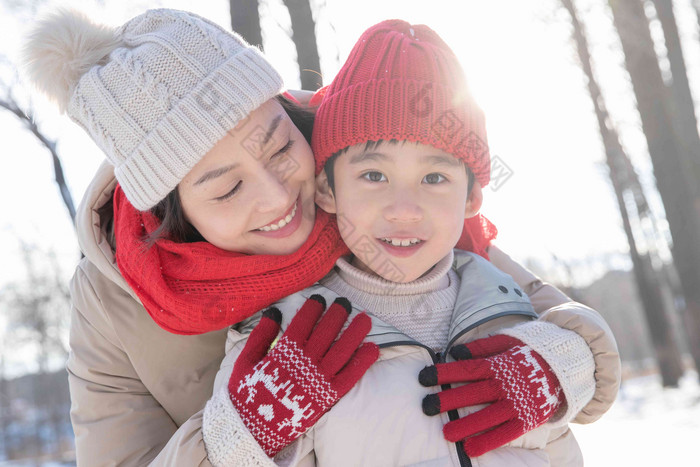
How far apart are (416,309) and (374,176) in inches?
18.4

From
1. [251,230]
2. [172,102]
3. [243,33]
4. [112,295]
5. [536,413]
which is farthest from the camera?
[243,33]

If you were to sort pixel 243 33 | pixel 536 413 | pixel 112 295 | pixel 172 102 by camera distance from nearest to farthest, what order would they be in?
pixel 536 413
pixel 172 102
pixel 112 295
pixel 243 33

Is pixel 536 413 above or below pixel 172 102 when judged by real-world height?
below

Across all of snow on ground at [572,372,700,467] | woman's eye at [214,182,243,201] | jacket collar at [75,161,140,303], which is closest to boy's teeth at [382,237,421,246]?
woman's eye at [214,182,243,201]

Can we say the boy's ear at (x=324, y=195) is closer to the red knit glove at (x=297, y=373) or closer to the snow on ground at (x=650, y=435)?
the red knit glove at (x=297, y=373)

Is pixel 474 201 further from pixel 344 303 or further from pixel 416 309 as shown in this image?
pixel 344 303

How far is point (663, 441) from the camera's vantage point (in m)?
5.49

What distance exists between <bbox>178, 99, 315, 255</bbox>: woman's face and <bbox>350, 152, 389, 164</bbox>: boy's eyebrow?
18 cm

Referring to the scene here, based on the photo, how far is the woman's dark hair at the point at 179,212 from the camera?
1932 mm

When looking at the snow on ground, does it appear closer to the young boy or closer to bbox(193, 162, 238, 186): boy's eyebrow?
the young boy

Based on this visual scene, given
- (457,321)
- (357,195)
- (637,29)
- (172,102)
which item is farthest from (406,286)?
(637,29)

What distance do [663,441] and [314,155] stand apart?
5.28m

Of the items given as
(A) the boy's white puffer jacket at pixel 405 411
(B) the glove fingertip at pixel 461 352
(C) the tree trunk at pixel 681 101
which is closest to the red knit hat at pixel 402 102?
(A) the boy's white puffer jacket at pixel 405 411

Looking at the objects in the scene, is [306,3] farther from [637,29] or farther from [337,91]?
[637,29]
